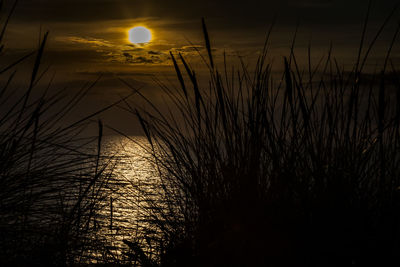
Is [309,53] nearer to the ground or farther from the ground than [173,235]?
farther from the ground

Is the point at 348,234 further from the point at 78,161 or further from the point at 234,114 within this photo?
the point at 78,161

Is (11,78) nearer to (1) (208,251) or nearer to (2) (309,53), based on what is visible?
(1) (208,251)

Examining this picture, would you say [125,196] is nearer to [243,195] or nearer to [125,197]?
[125,197]

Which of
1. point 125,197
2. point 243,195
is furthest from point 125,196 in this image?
point 243,195

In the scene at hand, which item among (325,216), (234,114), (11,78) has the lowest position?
(325,216)

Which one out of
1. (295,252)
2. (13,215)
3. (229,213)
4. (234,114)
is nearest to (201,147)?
(234,114)

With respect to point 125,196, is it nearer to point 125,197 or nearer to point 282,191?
point 125,197

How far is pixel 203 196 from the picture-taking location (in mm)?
2164

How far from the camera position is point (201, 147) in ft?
7.70

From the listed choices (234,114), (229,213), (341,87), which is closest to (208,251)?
(229,213)

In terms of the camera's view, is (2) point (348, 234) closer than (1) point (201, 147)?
Yes

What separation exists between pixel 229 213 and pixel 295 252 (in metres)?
0.36

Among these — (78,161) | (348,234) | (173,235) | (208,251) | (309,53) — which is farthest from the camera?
(309,53)

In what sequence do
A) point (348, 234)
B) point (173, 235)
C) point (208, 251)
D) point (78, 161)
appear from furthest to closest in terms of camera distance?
point (173, 235)
point (78, 161)
point (208, 251)
point (348, 234)
